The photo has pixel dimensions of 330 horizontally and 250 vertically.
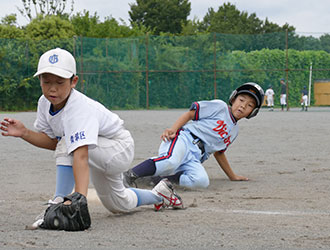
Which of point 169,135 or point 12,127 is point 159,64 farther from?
point 12,127

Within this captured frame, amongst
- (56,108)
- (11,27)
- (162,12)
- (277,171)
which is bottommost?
(277,171)

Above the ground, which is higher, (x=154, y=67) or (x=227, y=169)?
(x=154, y=67)

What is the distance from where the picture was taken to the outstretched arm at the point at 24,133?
3.59m

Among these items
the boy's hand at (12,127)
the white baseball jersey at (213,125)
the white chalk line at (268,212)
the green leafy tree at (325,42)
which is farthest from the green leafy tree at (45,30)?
the boy's hand at (12,127)

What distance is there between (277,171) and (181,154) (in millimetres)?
1685

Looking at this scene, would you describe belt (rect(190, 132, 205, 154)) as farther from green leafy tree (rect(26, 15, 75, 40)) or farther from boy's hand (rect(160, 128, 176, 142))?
green leafy tree (rect(26, 15, 75, 40))

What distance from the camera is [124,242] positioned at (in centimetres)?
305

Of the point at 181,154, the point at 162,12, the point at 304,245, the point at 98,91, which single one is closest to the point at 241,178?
the point at 181,154

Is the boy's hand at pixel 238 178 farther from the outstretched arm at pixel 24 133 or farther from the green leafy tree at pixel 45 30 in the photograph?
the green leafy tree at pixel 45 30

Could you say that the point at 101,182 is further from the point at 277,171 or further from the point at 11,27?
the point at 11,27

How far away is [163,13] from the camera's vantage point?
59.2 meters

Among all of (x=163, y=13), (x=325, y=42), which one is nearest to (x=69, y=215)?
(x=325, y=42)

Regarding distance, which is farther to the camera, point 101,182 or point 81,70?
point 81,70

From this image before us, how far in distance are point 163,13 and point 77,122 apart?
57046mm
